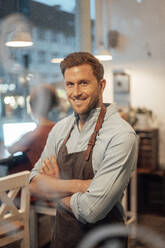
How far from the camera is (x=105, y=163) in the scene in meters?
0.77

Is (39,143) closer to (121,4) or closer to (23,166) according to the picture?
(23,166)

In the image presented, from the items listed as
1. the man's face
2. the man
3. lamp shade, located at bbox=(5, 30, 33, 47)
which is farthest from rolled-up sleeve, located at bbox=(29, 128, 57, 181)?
lamp shade, located at bbox=(5, 30, 33, 47)

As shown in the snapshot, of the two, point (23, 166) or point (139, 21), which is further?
point (139, 21)

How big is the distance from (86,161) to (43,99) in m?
0.25

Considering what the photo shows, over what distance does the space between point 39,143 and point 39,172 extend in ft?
0.34

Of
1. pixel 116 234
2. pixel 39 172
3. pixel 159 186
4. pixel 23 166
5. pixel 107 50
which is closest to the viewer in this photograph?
pixel 116 234

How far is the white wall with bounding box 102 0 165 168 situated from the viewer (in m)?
1.16

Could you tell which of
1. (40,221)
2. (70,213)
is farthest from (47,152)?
(40,221)

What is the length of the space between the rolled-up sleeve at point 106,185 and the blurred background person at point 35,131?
0.22 meters

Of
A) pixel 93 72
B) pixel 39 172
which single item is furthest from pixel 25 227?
pixel 93 72

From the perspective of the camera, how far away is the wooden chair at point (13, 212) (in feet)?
2.96

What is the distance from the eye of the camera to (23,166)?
958mm

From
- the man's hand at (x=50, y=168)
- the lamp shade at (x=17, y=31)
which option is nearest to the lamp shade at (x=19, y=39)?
the lamp shade at (x=17, y=31)

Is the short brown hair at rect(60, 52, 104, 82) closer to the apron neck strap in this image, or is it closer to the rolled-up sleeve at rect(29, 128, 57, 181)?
the apron neck strap
